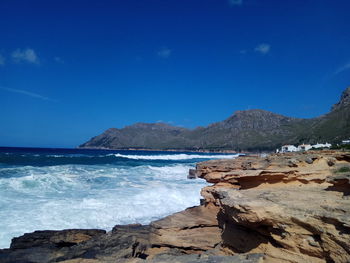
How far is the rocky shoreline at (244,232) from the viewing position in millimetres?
3650

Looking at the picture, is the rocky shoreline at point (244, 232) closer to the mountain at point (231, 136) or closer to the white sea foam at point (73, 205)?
the white sea foam at point (73, 205)

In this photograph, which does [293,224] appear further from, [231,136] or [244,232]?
[231,136]

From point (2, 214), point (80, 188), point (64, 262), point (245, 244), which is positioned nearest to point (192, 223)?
point (245, 244)

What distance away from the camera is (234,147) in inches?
5212

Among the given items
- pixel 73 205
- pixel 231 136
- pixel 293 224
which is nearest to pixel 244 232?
pixel 293 224

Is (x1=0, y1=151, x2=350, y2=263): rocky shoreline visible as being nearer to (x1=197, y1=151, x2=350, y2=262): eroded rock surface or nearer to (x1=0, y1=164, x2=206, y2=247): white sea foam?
(x1=197, y1=151, x2=350, y2=262): eroded rock surface

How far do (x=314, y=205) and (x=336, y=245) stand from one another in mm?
784


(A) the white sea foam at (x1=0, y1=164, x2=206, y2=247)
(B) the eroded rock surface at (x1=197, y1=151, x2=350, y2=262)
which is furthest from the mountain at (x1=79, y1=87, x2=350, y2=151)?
(B) the eroded rock surface at (x1=197, y1=151, x2=350, y2=262)

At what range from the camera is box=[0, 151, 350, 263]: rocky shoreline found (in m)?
3.65

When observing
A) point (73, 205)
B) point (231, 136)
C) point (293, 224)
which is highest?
point (231, 136)

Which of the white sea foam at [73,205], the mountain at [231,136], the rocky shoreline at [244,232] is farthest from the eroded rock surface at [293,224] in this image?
the mountain at [231,136]

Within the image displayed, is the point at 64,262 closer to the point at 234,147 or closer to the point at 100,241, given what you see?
the point at 100,241

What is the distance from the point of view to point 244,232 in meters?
4.70

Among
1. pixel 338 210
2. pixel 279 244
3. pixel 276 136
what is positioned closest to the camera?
pixel 338 210
